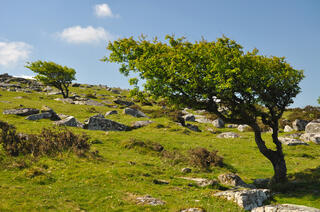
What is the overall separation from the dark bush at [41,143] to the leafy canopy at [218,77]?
902 centimetres

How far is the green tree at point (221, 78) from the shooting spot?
20.0 meters

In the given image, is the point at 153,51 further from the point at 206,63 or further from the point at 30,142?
the point at 30,142

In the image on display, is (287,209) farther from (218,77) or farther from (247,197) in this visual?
(218,77)

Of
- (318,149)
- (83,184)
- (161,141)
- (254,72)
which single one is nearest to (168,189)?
(83,184)

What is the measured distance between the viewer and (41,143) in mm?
22969

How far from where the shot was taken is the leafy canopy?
19.9 m

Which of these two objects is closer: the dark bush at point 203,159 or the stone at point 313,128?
the dark bush at point 203,159

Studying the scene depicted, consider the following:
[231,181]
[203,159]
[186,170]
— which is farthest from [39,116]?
[231,181]

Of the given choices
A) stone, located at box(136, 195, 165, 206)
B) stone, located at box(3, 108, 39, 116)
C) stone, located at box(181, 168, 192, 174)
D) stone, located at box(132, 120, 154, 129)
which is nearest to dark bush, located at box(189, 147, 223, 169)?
stone, located at box(181, 168, 192, 174)

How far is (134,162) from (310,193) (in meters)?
15.4

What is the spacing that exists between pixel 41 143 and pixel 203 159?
666 inches

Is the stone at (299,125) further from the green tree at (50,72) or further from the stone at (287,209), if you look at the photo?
the green tree at (50,72)

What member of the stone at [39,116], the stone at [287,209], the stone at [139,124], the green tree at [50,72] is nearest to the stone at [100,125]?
the stone at [139,124]

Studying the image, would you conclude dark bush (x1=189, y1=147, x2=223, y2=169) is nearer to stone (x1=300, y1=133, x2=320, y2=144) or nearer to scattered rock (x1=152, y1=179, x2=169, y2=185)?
scattered rock (x1=152, y1=179, x2=169, y2=185)
